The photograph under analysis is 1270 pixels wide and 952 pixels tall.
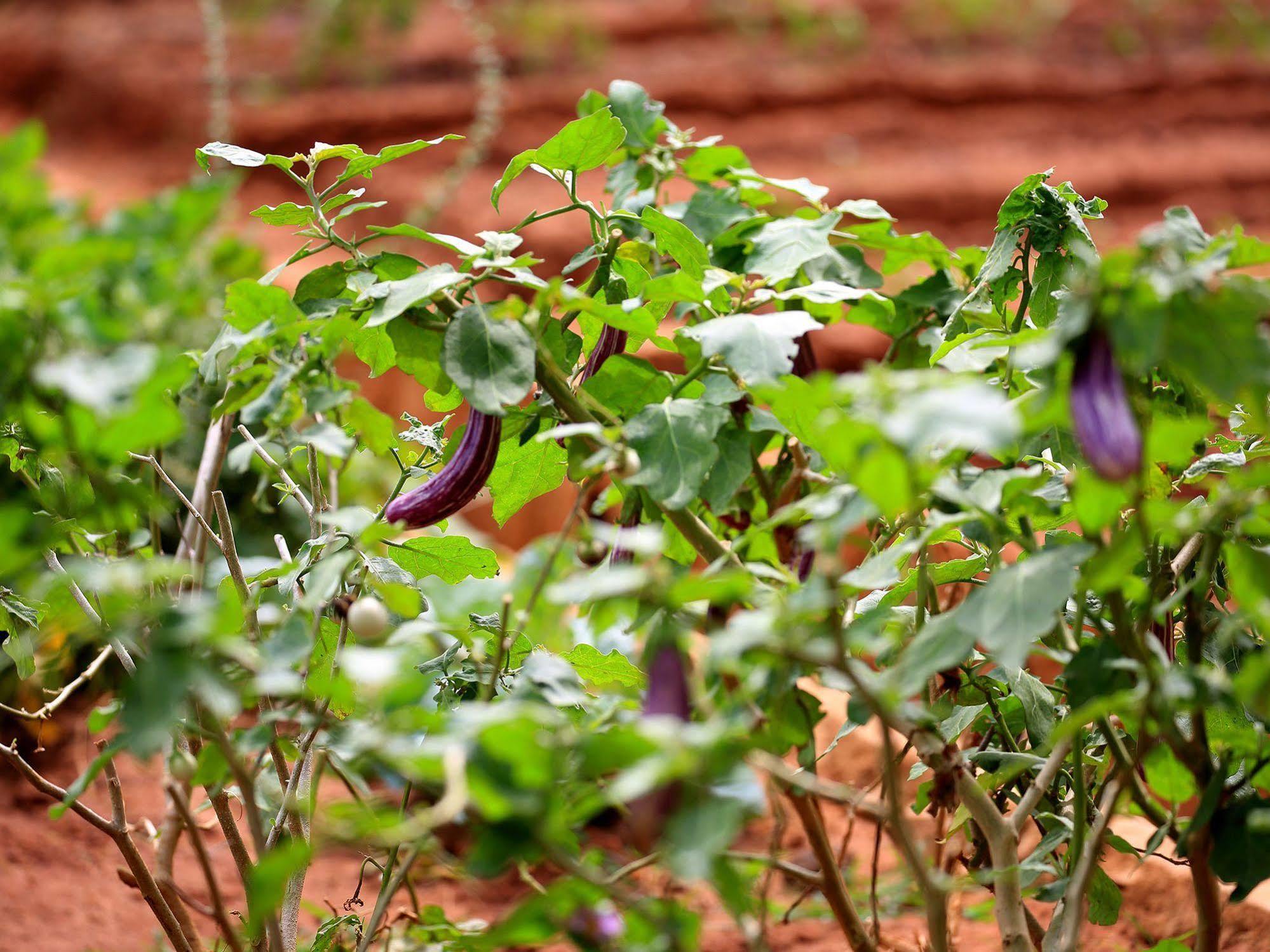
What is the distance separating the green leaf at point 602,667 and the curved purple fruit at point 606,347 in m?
0.18

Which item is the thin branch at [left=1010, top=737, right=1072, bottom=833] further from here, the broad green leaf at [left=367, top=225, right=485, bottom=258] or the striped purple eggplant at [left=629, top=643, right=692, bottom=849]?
the broad green leaf at [left=367, top=225, right=485, bottom=258]

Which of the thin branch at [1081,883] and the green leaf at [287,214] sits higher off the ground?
the green leaf at [287,214]

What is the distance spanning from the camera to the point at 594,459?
56 centimetres

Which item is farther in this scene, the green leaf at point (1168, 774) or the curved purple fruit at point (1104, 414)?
the green leaf at point (1168, 774)

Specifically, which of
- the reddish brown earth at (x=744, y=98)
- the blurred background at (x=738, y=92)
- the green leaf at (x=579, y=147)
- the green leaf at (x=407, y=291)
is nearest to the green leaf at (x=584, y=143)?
the green leaf at (x=579, y=147)

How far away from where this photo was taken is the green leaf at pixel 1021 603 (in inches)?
19.0

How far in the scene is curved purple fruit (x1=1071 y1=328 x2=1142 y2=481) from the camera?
0.44 m

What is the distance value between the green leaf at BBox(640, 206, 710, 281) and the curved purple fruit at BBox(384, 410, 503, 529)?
0.53 ft

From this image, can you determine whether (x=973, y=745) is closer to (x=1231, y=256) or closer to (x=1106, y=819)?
(x=1106, y=819)

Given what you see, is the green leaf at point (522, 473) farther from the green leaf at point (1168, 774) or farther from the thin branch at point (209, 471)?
the green leaf at point (1168, 774)

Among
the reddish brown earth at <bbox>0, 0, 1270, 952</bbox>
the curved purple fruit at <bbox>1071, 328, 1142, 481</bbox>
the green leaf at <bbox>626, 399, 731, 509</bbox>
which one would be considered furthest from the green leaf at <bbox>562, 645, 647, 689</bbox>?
the reddish brown earth at <bbox>0, 0, 1270, 952</bbox>

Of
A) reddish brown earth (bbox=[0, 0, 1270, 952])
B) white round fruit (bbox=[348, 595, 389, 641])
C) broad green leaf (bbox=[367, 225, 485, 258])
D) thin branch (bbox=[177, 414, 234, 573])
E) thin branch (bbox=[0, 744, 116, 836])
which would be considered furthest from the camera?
reddish brown earth (bbox=[0, 0, 1270, 952])

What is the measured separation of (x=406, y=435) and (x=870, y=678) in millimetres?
345

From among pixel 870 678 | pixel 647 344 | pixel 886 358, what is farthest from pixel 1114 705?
pixel 647 344
